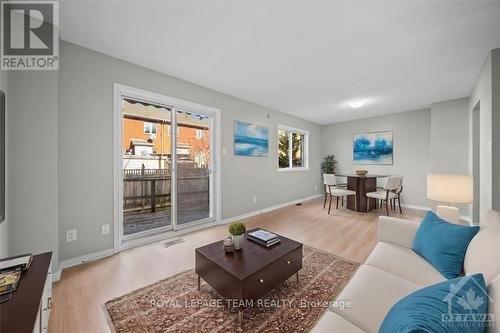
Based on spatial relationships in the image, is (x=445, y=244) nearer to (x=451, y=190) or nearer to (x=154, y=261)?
(x=451, y=190)

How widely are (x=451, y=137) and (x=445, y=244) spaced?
384 cm

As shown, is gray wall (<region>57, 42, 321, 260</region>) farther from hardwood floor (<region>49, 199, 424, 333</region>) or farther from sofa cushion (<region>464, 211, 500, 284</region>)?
sofa cushion (<region>464, 211, 500, 284</region>)

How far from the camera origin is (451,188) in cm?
212

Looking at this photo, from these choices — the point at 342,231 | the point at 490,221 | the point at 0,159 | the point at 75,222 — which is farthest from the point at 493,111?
the point at 75,222

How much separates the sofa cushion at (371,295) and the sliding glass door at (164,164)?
264 cm

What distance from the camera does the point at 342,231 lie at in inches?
127

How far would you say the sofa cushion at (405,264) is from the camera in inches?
50.8

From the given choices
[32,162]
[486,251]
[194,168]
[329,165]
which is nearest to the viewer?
[486,251]

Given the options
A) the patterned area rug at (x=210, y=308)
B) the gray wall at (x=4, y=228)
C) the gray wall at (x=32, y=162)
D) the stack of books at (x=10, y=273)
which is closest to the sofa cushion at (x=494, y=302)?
the patterned area rug at (x=210, y=308)

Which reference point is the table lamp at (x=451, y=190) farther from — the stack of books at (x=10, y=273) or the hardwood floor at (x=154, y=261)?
the stack of books at (x=10, y=273)

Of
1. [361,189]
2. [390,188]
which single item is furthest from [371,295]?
[361,189]

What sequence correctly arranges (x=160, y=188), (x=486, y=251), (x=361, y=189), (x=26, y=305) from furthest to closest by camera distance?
(x=361, y=189), (x=160, y=188), (x=486, y=251), (x=26, y=305)

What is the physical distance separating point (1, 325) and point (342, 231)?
3.51 m

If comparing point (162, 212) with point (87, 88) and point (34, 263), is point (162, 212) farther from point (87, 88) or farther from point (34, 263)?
point (34, 263)
